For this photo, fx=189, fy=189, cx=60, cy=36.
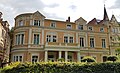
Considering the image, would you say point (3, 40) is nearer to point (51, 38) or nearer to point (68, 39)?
point (51, 38)

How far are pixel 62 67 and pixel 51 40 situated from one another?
19027mm

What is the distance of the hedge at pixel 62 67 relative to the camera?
1656 cm

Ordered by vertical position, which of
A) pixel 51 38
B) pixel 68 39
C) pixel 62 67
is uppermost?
pixel 51 38

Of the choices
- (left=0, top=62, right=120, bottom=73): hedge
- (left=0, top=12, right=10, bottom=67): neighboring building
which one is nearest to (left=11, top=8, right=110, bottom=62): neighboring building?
(left=0, top=12, right=10, bottom=67): neighboring building

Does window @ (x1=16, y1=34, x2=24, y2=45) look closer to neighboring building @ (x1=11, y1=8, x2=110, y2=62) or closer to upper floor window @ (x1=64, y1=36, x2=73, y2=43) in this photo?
neighboring building @ (x1=11, y1=8, x2=110, y2=62)

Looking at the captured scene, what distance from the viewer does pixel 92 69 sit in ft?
57.3

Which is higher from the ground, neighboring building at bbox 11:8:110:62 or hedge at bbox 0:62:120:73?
neighboring building at bbox 11:8:110:62

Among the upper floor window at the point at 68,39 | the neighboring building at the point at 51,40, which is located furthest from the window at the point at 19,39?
the upper floor window at the point at 68,39

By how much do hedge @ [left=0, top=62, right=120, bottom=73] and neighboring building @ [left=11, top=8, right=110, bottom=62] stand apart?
16.3 m

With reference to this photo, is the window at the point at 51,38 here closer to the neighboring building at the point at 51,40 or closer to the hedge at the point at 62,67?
the neighboring building at the point at 51,40

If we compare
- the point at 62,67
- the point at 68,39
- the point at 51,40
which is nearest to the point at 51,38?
the point at 51,40

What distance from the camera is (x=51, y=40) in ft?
118

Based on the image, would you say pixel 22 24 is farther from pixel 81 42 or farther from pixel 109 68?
pixel 109 68

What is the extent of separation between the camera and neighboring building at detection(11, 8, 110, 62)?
1336 inches
